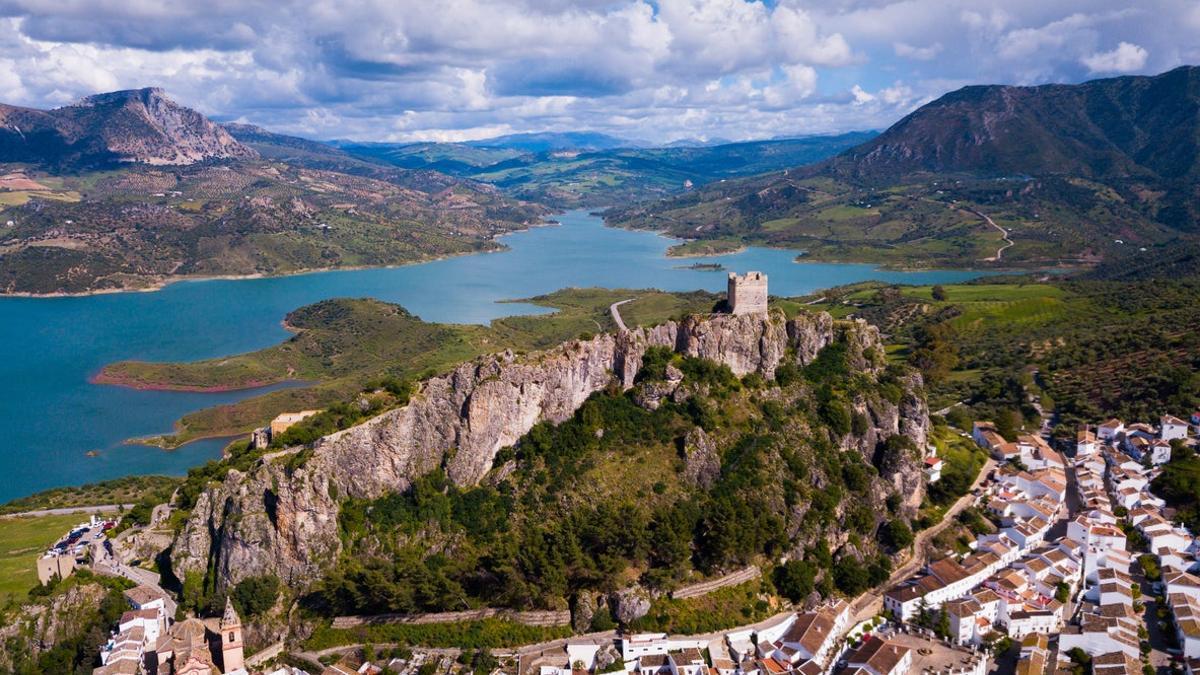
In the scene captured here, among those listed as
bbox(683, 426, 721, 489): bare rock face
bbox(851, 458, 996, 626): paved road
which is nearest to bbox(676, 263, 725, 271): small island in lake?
bbox(851, 458, 996, 626): paved road

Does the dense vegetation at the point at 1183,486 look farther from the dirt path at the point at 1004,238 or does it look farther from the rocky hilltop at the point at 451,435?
the dirt path at the point at 1004,238

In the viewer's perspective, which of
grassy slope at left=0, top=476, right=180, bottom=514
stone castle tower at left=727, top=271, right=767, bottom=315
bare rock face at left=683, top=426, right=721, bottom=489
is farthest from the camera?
grassy slope at left=0, top=476, right=180, bottom=514

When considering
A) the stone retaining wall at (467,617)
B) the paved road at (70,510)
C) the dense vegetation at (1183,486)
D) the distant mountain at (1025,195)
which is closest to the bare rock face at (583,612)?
the stone retaining wall at (467,617)

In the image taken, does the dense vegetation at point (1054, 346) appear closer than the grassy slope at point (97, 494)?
No

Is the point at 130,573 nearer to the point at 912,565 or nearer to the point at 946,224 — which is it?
the point at 912,565

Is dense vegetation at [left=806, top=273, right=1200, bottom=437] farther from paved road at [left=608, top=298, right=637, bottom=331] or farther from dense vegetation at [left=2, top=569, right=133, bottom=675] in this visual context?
dense vegetation at [left=2, top=569, right=133, bottom=675]

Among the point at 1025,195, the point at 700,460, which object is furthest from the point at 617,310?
the point at 1025,195

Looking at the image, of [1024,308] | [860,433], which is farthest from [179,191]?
[860,433]
